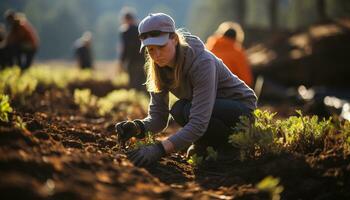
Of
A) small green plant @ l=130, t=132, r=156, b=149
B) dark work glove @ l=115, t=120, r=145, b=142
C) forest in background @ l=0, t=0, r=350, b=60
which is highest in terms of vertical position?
forest in background @ l=0, t=0, r=350, b=60

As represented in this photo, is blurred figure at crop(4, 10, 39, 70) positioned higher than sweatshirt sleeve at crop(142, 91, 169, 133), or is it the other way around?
blurred figure at crop(4, 10, 39, 70)

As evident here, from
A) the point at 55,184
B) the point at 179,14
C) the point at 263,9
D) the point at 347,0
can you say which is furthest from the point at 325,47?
the point at 179,14

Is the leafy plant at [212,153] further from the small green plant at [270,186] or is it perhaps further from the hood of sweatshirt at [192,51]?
the small green plant at [270,186]

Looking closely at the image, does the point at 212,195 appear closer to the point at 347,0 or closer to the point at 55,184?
the point at 55,184

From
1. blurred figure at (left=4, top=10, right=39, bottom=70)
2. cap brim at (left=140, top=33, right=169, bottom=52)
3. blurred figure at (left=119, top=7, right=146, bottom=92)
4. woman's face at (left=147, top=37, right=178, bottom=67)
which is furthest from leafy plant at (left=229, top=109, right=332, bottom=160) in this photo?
blurred figure at (left=4, top=10, right=39, bottom=70)

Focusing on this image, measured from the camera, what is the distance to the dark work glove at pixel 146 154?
351cm

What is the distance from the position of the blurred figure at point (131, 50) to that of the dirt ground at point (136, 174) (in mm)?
7034

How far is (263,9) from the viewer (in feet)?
201

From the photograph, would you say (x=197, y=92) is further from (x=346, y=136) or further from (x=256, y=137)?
(x=346, y=136)

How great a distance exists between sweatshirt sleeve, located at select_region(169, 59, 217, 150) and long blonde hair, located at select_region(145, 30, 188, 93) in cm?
11

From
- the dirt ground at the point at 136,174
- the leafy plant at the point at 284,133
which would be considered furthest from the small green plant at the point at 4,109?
the leafy plant at the point at 284,133

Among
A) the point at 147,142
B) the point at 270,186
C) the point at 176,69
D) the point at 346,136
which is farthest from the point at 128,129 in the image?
the point at 270,186

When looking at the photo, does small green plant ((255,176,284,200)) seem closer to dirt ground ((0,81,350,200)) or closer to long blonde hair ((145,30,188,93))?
dirt ground ((0,81,350,200))

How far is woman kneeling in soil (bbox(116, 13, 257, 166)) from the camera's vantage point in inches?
144
